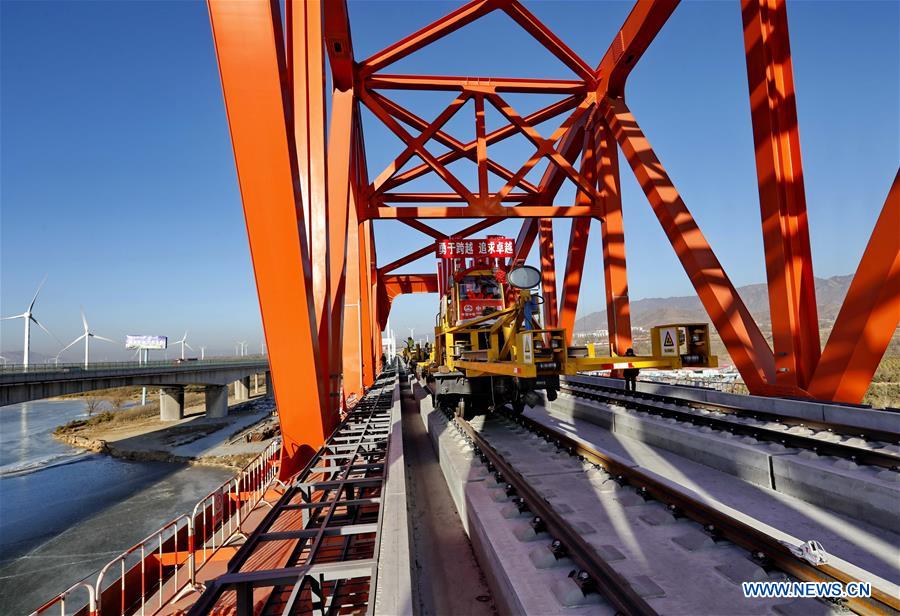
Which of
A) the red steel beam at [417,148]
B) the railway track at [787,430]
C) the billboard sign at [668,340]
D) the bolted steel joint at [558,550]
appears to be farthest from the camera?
the red steel beam at [417,148]

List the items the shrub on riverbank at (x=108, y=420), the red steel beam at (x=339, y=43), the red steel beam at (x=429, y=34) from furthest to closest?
the shrub on riverbank at (x=108, y=420), the red steel beam at (x=429, y=34), the red steel beam at (x=339, y=43)

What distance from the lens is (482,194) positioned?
12.7 metres

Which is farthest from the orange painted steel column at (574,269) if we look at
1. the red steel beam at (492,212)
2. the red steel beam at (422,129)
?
the red steel beam at (422,129)

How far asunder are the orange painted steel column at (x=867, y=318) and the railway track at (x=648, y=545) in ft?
13.1

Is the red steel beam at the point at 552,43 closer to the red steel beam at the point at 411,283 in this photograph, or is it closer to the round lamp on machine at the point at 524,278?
the round lamp on machine at the point at 524,278

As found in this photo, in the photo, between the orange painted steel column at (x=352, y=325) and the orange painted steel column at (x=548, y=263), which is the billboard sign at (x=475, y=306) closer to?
the orange painted steel column at (x=352, y=325)

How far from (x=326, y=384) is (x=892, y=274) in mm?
7654

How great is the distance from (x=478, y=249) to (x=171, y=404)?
41535 millimetres

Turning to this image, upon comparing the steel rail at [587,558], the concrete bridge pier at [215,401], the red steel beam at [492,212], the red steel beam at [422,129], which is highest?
the red steel beam at [422,129]

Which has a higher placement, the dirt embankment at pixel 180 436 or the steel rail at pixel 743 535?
the steel rail at pixel 743 535

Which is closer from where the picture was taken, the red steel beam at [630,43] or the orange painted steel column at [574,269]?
the red steel beam at [630,43]

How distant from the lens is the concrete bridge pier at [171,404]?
→ 41.3 meters

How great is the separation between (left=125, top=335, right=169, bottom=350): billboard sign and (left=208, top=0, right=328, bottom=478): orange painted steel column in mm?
87539

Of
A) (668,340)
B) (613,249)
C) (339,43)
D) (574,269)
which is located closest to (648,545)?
(668,340)
